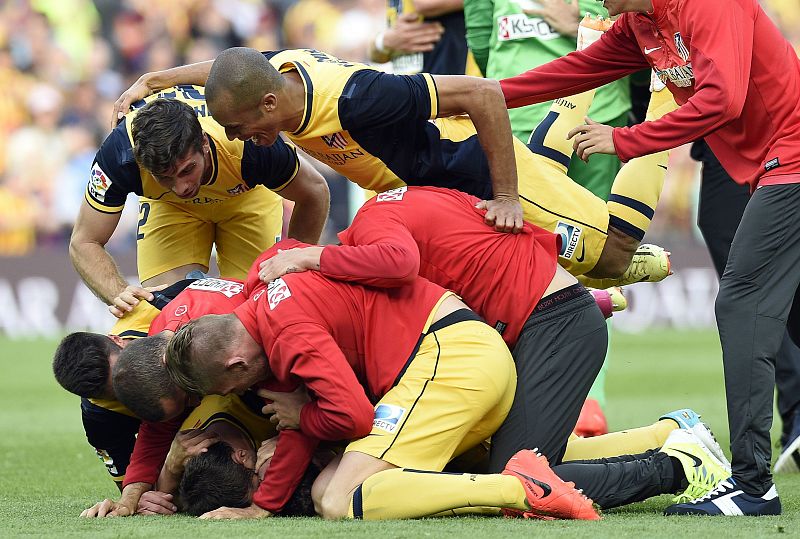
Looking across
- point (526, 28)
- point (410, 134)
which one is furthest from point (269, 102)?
point (526, 28)

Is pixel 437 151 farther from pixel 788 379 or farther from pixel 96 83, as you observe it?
pixel 96 83

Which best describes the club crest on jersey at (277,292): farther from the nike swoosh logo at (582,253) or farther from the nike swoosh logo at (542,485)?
the nike swoosh logo at (582,253)

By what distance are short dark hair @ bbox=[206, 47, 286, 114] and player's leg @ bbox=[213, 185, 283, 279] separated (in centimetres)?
165

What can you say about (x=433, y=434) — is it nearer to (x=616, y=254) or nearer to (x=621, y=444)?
(x=621, y=444)

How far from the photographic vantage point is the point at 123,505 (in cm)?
524

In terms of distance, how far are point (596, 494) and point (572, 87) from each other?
78.9 inches

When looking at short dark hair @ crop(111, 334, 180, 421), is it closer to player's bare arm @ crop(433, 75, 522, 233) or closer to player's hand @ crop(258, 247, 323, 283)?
player's hand @ crop(258, 247, 323, 283)

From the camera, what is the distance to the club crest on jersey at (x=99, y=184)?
20.8 feet

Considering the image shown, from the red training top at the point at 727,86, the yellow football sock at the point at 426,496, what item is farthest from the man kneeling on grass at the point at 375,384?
the red training top at the point at 727,86

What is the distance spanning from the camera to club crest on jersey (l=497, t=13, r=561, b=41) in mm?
7336

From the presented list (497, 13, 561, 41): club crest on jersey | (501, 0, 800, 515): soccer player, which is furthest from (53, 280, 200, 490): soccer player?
(497, 13, 561, 41): club crest on jersey

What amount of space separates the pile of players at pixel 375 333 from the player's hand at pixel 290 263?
0.02 metres

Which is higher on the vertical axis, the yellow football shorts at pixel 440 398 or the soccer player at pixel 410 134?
the soccer player at pixel 410 134

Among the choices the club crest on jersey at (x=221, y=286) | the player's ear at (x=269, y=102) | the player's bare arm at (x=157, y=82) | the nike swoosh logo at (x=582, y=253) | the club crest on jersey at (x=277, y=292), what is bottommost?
the nike swoosh logo at (x=582, y=253)
